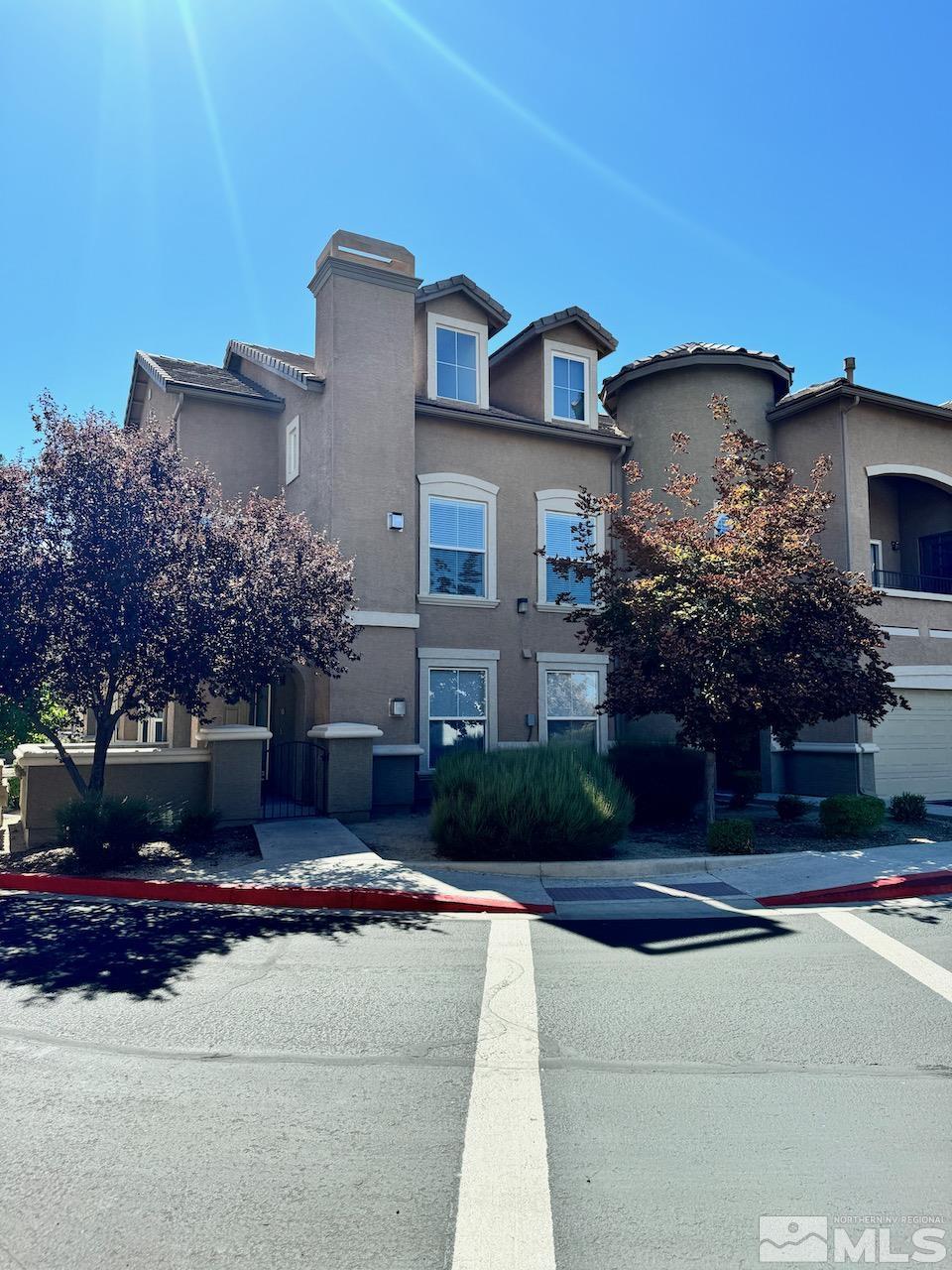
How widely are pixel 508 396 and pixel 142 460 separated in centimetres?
1004

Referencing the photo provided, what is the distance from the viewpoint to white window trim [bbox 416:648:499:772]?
1631 centimetres

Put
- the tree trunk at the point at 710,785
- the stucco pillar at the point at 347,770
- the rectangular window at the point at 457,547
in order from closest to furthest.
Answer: the tree trunk at the point at 710,785 → the stucco pillar at the point at 347,770 → the rectangular window at the point at 457,547

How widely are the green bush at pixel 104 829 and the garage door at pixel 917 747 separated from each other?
1360 cm

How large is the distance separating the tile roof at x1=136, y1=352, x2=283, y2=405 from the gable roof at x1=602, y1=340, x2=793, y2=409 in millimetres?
7739

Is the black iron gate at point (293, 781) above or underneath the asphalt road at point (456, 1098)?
above

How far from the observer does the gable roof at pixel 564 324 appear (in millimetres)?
18422

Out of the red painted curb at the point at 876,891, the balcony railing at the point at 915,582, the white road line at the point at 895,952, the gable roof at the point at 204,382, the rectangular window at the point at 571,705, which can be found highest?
the gable roof at the point at 204,382

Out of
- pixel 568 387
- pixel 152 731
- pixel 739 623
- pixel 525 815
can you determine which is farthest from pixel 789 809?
pixel 152 731

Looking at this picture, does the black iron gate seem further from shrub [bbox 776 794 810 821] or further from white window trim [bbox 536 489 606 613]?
shrub [bbox 776 794 810 821]

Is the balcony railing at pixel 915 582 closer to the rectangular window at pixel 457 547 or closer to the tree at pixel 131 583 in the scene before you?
the rectangular window at pixel 457 547

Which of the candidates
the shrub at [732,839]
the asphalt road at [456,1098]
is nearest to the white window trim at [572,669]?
the shrub at [732,839]

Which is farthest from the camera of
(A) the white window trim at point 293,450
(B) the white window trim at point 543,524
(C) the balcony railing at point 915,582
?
(C) the balcony railing at point 915,582

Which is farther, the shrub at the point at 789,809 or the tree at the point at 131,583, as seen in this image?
the shrub at the point at 789,809

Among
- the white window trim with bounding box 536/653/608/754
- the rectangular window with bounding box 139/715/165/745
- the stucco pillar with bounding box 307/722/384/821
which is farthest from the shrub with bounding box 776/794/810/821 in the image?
the rectangular window with bounding box 139/715/165/745
